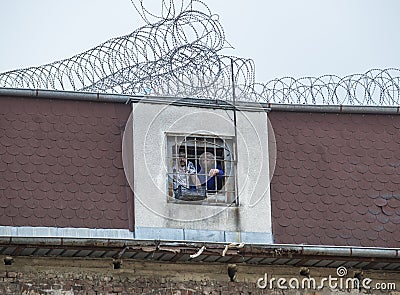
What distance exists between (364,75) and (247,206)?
8.21 ft

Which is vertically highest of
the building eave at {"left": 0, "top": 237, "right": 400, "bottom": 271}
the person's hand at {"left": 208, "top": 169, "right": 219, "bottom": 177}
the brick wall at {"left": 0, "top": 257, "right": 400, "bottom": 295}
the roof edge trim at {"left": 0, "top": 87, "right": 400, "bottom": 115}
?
the roof edge trim at {"left": 0, "top": 87, "right": 400, "bottom": 115}

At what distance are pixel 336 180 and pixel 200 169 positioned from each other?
193 cm

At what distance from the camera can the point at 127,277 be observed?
54.4 ft

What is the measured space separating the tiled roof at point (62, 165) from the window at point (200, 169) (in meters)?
0.67

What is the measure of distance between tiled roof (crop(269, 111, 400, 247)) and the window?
691 mm

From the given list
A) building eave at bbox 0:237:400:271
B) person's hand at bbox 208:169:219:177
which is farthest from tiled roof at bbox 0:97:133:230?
person's hand at bbox 208:169:219:177

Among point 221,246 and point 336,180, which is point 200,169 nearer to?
point 221,246

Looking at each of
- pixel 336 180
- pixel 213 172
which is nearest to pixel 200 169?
pixel 213 172

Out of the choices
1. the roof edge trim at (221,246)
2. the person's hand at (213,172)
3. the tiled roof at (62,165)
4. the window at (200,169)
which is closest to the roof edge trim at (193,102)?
the tiled roof at (62,165)

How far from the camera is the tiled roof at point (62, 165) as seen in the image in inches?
→ 647

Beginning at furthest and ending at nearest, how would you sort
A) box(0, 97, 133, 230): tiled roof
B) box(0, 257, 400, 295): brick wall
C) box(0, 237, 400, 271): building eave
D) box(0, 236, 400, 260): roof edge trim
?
1. box(0, 97, 133, 230): tiled roof
2. box(0, 257, 400, 295): brick wall
3. box(0, 237, 400, 271): building eave
4. box(0, 236, 400, 260): roof edge trim

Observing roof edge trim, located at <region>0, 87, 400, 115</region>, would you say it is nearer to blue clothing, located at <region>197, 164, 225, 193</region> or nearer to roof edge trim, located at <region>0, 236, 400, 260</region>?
blue clothing, located at <region>197, 164, 225, 193</region>

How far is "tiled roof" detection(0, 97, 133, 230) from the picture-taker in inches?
647

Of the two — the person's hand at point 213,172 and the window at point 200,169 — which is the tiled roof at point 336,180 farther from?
the person's hand at point 213,172
